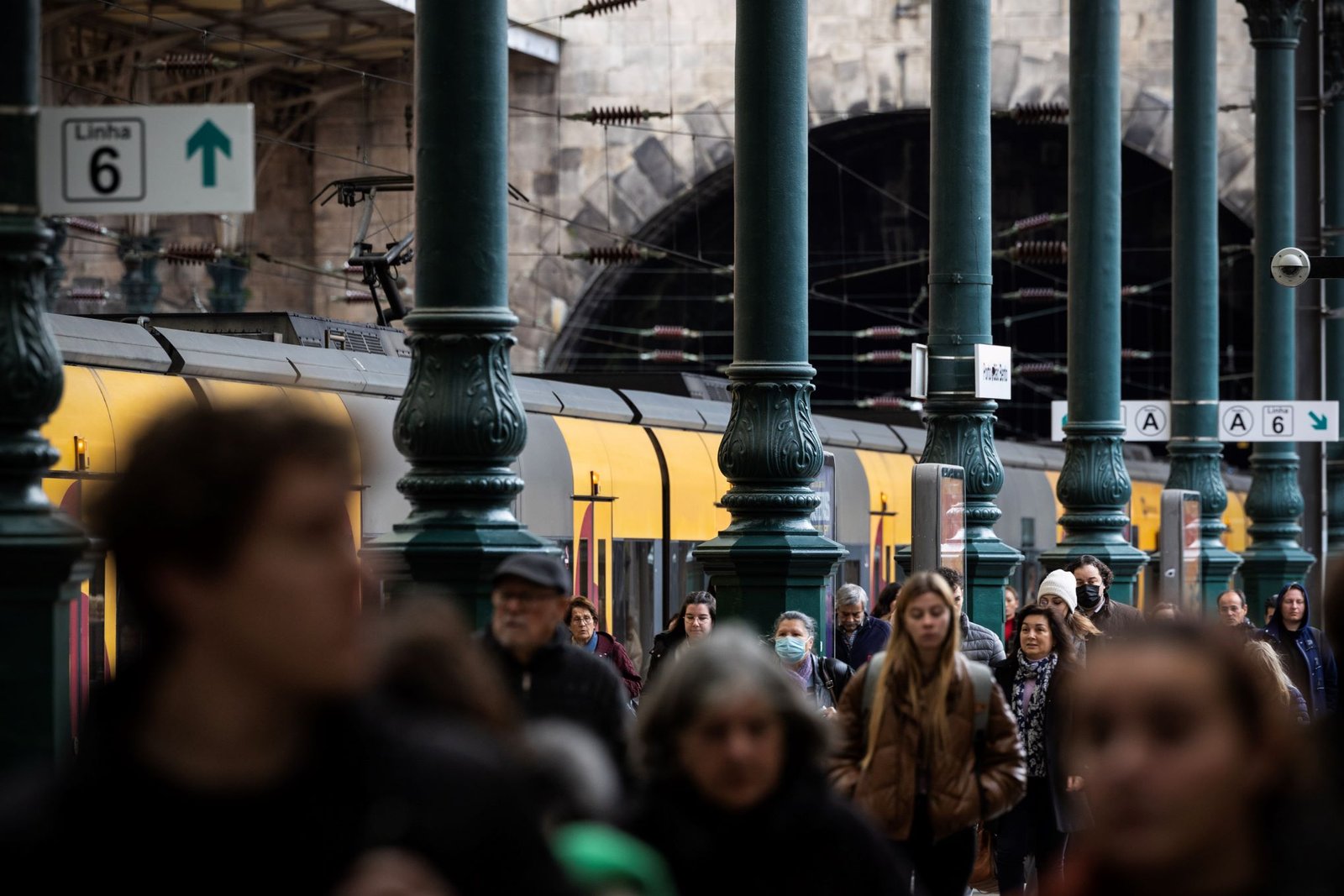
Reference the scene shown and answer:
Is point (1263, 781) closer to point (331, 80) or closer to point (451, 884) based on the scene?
point (451, 884)

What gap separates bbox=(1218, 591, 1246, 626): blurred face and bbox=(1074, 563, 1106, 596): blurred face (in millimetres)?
3043

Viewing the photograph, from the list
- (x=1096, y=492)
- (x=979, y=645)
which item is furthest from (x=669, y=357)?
(x=979, y=645)

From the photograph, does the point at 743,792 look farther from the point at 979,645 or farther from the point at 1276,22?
the point at 1276,22

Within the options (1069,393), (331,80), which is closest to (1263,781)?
(1069,393)

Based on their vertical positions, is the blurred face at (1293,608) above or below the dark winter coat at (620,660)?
above

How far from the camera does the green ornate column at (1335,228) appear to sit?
25.2m

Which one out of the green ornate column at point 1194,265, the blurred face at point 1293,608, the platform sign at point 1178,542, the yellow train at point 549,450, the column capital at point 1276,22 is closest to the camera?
the yellow train at point 549,450

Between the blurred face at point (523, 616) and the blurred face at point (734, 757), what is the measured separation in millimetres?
1569

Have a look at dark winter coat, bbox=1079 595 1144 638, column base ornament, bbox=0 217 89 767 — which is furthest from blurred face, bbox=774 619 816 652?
column base ornament, bbox=0 217 89 767

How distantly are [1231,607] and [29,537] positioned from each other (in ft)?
39.7

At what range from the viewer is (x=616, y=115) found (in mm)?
35781

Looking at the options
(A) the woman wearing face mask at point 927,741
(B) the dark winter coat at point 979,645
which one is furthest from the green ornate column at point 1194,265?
(A) the woman wearing face mask at point 927,741

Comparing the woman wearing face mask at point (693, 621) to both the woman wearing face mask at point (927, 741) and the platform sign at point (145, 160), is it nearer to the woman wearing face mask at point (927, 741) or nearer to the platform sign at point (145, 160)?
the woman wearing face mask at point (927, 741)

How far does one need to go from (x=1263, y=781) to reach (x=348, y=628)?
96cm
